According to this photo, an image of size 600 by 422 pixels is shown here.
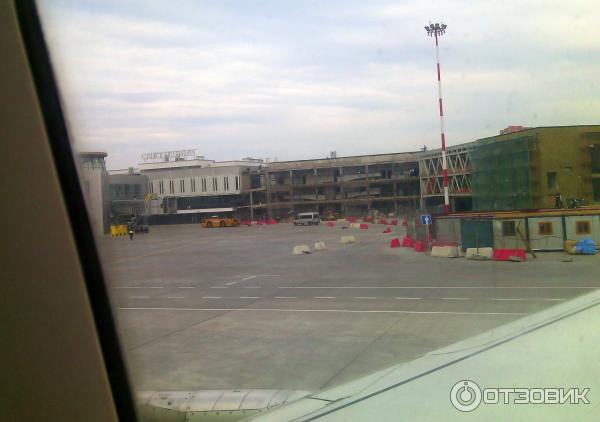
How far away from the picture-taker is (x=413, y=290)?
10.5 meters

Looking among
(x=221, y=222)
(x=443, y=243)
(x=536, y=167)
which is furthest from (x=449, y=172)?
(x=221, y=222)

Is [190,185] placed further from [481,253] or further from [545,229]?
[545,229]

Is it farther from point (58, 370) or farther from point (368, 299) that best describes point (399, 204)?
point (58, 370)

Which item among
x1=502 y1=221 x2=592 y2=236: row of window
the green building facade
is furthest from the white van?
x1=502 y1=221 x2=592 y2=236: row of window

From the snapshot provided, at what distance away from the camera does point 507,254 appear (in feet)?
49.4

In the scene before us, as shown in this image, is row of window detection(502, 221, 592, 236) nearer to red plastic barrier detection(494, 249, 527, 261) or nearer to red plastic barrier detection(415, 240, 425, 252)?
red plastic barrier detection(494, 249, 527, 261)

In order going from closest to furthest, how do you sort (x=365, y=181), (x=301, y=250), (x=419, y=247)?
(x=419, y=247)
(x=301, y=250)
(x=365, y=181)

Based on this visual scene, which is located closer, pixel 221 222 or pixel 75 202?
pixel 75 202

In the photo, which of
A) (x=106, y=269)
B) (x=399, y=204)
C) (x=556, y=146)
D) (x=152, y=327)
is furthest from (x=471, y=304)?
(x=399, y=204)

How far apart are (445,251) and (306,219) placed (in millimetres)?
20185

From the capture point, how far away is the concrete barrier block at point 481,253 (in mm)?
15477

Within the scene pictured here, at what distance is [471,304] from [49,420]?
7.70 meters

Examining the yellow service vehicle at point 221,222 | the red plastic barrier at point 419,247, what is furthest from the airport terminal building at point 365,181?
the red plastic barrier at point 419,247

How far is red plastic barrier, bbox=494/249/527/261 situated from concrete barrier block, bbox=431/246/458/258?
1.23 m
